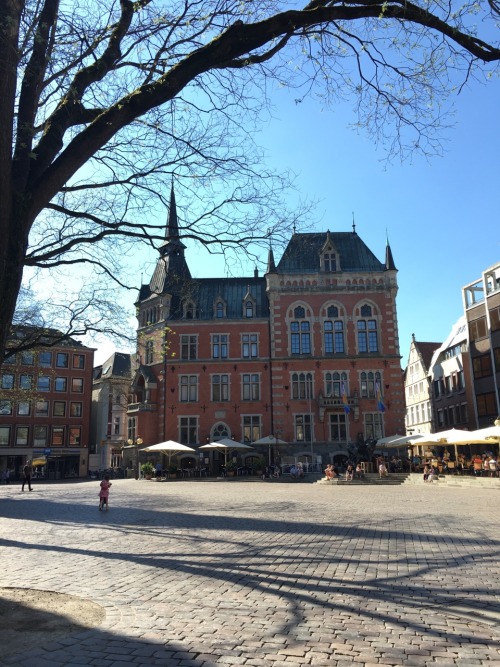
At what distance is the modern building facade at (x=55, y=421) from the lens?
53.1 meters

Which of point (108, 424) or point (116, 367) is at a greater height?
point (116, 367)

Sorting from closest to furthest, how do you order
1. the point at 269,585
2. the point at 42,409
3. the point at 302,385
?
1. the point at 269,585
2. the point at 302,385
3. the point at 42,409

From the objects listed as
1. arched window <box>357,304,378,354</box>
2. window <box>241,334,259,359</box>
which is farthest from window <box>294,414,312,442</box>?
arched window <box>357,304,378,354</box>

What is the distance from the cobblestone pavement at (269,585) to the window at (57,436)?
141 ft

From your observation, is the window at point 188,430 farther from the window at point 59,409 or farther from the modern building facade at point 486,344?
the modern building facade at point 486,344

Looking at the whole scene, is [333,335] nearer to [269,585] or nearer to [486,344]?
[486,344]

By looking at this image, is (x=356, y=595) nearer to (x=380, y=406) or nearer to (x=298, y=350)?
(x=380, y=406)

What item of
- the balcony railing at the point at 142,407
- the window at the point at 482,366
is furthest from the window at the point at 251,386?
the window at the point at 482,366

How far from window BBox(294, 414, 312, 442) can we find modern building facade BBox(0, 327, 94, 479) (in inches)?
905

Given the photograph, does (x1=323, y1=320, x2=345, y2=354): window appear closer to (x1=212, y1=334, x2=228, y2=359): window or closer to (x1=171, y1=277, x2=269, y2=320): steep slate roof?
(x1=171, y1=277, x2=269, y2=320): steep slate roof

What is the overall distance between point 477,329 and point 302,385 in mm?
15497

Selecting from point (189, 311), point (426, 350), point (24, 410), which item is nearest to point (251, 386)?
point (189, 311)

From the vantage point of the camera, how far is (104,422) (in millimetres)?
65562

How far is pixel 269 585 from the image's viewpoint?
24.1 feet
